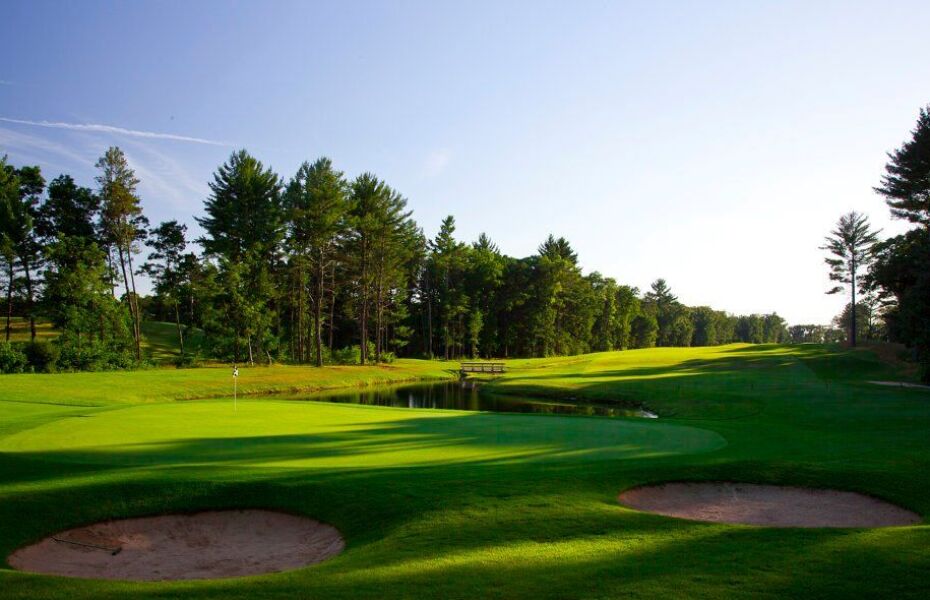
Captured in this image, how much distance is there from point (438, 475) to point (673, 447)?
729 centimetres

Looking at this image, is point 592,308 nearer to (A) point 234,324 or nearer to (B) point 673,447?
(A) point 234,324

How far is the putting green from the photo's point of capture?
41.2 ft

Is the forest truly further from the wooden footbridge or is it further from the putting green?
the putting green

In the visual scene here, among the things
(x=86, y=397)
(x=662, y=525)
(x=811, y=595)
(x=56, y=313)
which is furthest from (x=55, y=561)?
(x=56, y=313)

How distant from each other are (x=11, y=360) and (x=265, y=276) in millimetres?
23536

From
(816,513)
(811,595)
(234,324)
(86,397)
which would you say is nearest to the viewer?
(811,595)

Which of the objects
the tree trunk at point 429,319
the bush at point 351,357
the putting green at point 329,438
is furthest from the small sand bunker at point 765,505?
the tree trunk at point 429,319

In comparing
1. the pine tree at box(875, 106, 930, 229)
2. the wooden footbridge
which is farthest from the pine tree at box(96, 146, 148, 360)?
the pine tree at box(875, 106, 930, 229)

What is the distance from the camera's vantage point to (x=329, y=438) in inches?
601

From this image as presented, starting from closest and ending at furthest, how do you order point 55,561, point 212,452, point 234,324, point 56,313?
point 55,561
point 212,452
point 56,313
point 234,324

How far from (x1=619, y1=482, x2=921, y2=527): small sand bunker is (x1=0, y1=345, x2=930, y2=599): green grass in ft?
1.06

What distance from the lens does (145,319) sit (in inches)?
3290

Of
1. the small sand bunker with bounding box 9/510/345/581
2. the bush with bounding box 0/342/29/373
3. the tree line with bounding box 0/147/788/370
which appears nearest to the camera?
the small sand bunker with bounding box 9/510/345/581

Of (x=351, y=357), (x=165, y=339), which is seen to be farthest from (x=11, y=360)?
(x=165, y=339)
